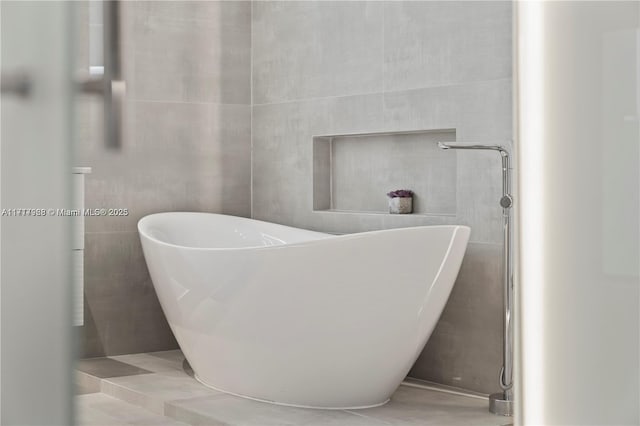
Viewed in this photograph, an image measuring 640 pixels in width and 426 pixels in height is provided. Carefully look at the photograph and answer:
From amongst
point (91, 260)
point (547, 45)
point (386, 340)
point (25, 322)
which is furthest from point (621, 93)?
point (91, 260)

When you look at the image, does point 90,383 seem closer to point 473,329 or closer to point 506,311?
point 473,329

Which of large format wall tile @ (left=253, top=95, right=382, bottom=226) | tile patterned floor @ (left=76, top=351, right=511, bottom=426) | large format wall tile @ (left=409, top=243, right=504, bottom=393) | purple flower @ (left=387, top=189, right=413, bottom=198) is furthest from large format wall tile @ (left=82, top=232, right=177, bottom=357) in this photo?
large format wall tile @ (left=409, top=243, right=504, bottom=393)

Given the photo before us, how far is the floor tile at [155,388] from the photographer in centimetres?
296

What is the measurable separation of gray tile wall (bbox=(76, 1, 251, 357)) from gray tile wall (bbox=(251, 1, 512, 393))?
0.11 metres

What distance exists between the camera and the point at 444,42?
3162mm

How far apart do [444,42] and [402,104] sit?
31 cm

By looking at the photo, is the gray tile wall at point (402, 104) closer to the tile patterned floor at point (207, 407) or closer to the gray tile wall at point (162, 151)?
the gray tile wall at point (162, 151)

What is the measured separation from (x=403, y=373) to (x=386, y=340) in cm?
20

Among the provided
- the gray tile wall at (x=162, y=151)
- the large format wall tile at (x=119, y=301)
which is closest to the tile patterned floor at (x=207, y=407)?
the large format wall tile at (x=119, y=301)

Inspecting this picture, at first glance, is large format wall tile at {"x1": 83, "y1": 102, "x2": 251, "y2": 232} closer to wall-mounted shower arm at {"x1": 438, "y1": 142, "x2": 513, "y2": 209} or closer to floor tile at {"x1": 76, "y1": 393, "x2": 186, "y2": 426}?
floor tile at {"x1": 76, "y1": 393, "x2": 186, "y2": 426}

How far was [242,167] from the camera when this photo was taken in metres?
4.15

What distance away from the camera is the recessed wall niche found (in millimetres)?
3273

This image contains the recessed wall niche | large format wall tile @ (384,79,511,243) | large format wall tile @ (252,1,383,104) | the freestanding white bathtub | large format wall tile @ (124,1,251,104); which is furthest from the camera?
large format wall tile @ (124,1,251,104)

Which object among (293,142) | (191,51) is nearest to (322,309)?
(293,142)
